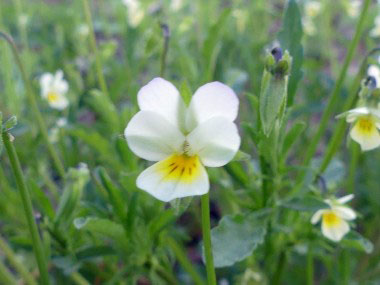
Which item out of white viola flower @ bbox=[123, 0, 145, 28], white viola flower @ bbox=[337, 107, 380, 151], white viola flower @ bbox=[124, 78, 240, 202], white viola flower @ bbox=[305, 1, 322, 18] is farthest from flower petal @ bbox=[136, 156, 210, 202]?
white viola flower @ bbox=[305, 1, 322, 18]

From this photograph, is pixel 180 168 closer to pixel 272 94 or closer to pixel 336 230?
pixel 272 94

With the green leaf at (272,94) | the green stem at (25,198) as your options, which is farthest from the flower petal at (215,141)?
the green stem at (25,198)

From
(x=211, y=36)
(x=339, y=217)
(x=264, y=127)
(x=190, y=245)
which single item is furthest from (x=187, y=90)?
(x=190, y=245)

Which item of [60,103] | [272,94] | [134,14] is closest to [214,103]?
[272,94]

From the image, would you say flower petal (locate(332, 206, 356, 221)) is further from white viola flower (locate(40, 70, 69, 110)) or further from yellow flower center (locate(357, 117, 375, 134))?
white viola flower (locate(40, 70, 69, 110))

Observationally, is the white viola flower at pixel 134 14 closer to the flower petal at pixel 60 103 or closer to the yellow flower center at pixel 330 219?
the flower petal at pixel 60 103
